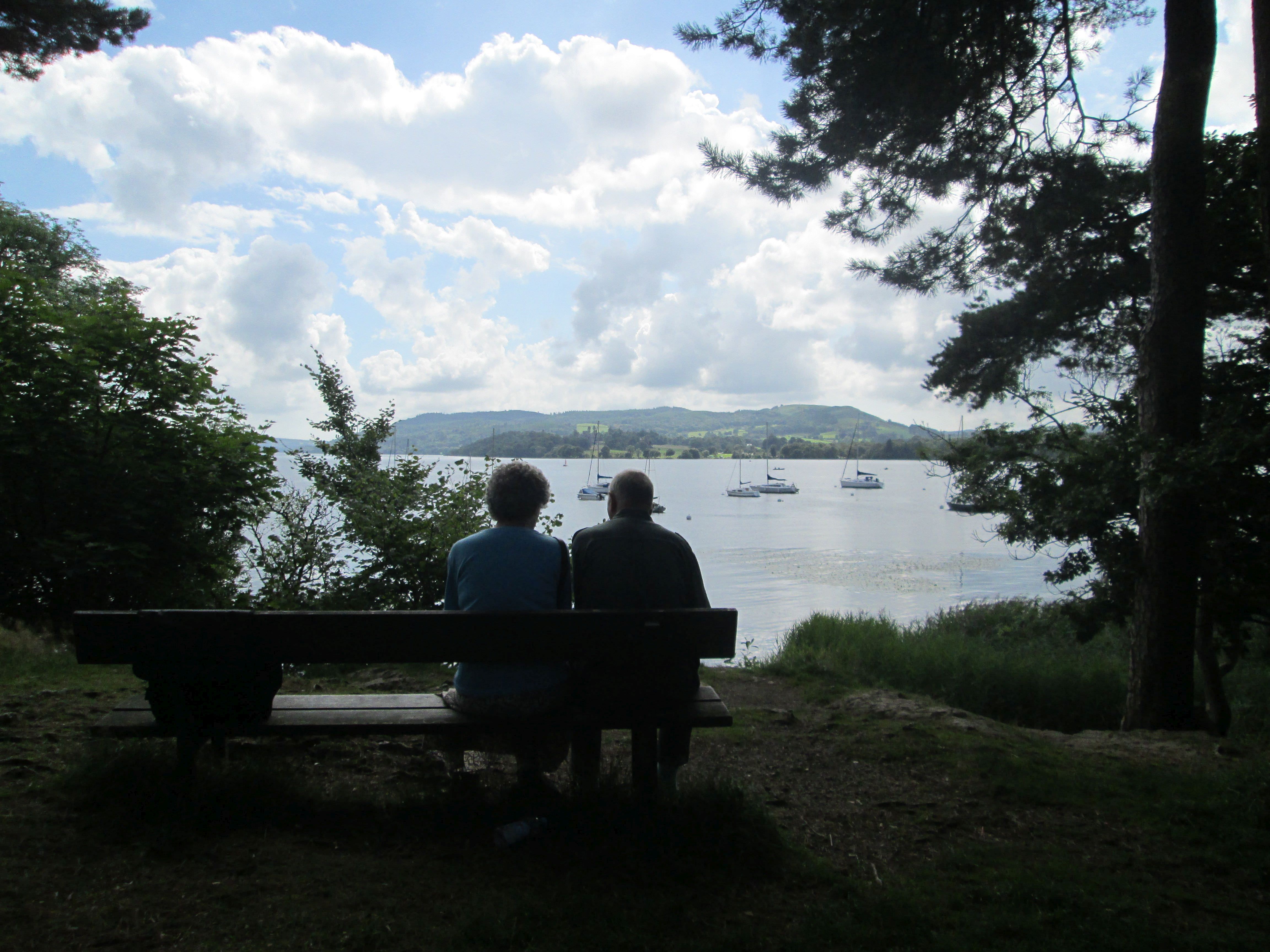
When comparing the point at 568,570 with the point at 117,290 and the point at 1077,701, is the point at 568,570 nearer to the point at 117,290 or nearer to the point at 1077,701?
the point at 117,290

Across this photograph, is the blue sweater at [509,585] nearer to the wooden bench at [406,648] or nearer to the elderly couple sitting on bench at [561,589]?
the elderly couple sitting on bench at [561,589]

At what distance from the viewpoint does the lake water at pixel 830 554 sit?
19.5m

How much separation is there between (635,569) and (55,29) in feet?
20.0

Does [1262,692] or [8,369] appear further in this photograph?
[1262,692]

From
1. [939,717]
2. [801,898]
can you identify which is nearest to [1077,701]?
[939,717]

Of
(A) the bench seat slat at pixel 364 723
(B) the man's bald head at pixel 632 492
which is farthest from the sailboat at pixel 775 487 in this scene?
(A) the bench seat slat at pixel 364 723

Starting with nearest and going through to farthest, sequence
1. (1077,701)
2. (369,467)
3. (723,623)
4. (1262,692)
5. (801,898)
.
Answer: (801,898) < (723,623) < (1077,701) < (1262,692) < (369,467)

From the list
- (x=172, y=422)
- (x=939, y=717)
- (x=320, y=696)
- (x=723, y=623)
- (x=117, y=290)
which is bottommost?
(x=939, y=717)

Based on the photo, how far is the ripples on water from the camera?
1947 centimetres

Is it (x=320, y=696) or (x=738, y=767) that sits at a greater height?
(x=320, y=696)

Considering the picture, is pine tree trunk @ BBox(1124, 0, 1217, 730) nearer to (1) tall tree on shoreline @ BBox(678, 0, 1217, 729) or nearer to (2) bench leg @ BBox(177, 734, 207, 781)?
(1) tall tree on shoreline @ BBox(678, 0, 1217, 729)

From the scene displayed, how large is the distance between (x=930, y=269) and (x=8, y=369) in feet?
24.2

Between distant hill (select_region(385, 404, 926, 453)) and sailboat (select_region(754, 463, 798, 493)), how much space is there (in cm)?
418

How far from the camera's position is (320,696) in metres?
3.23
